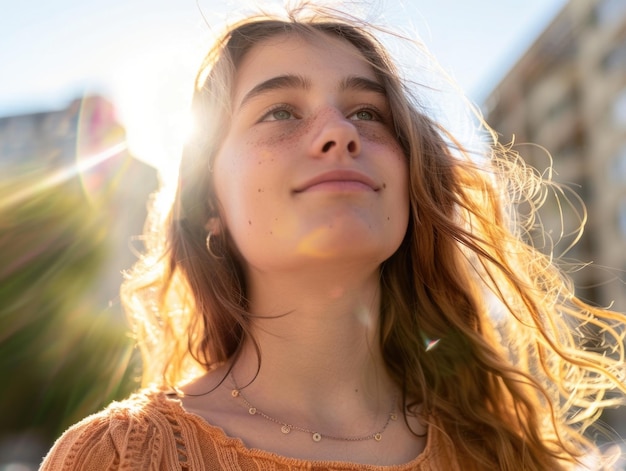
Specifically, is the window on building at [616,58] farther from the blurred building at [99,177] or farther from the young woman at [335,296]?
the young woman at [335,296]

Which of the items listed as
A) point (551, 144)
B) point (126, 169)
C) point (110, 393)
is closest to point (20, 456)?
point (126, 169)

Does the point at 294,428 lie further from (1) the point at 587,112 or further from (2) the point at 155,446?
(1) the point at 587,112

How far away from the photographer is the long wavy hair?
255 cm

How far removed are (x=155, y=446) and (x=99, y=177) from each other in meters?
8.07

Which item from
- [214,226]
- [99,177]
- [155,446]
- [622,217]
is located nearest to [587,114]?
[622,217]

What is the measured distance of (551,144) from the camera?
121 feet

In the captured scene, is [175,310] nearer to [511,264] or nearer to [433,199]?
[433,199]

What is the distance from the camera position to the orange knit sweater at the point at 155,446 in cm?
191

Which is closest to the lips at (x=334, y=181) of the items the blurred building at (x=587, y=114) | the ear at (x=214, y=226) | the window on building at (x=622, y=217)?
the ear at (x=214, y=226)

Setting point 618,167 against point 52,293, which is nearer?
point 52,293

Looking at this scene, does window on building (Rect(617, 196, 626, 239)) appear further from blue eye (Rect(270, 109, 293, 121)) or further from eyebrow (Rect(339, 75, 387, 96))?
blue eye (Rect(270, 109, 293, 121))

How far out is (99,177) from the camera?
954cm

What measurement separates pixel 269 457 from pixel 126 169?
714 centimetres

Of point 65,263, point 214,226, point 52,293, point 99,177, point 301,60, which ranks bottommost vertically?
point 52,293
